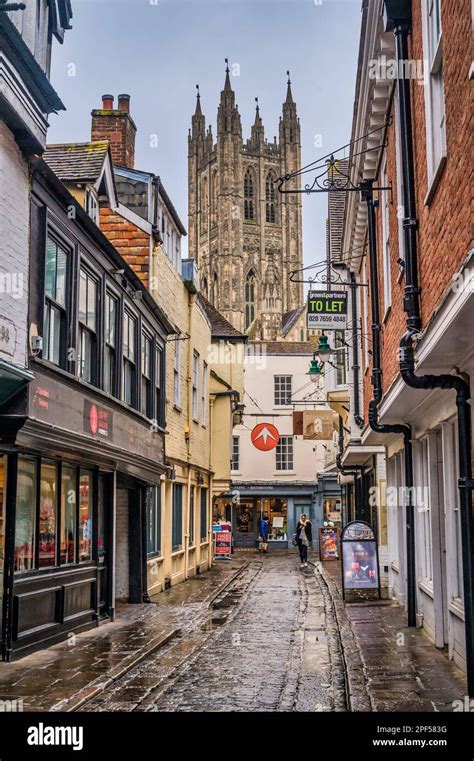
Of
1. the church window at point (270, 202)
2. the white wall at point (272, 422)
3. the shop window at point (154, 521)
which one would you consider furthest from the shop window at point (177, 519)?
the church window at point (270, 202)

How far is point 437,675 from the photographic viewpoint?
30.9 feet

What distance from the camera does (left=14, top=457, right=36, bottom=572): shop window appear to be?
10609 millimetres

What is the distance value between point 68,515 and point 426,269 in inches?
250

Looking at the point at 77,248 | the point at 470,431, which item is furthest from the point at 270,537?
the point at 470,431

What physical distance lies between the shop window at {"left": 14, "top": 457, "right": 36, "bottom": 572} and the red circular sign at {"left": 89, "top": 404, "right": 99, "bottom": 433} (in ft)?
6.24

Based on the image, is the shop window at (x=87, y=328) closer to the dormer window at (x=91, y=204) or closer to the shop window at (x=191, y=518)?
the dormer window at (x=91, y=204)

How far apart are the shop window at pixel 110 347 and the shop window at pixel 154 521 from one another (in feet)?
14.3

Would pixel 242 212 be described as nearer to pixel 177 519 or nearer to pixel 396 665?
pixel 177 519

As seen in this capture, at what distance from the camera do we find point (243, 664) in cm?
1065

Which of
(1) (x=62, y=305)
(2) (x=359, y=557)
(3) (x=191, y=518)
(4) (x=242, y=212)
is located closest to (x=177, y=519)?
(3) (x=191, y=518)

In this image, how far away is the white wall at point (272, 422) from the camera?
1975 inches

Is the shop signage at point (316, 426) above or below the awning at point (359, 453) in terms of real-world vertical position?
above

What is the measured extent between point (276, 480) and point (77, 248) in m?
38.4

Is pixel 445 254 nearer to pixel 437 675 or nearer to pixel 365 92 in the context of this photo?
pixel 437 675
